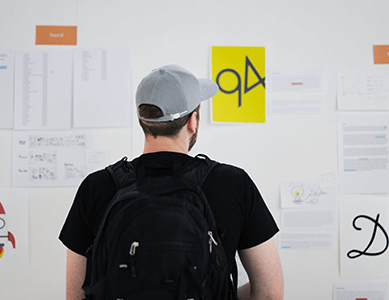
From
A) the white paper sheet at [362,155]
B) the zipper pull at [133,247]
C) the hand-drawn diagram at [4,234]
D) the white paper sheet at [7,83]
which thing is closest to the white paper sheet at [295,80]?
the white paper sheet at [362,155]

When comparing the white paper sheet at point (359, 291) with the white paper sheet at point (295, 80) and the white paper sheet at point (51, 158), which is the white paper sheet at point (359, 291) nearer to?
the white paper sheet at point (295, 80)

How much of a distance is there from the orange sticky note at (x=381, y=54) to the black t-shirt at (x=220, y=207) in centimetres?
110

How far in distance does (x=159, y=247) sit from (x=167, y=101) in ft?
0.96

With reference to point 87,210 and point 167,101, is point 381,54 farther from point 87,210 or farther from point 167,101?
point 87,210

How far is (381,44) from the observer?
4.55 feet

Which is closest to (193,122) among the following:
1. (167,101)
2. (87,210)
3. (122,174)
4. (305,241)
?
(167,101)

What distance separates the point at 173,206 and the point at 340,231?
3.36 feet

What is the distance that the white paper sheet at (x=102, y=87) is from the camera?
131 centimetres

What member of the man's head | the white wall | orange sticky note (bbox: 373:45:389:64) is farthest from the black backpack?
orange sticky note (bbox: 373:45:389:64)

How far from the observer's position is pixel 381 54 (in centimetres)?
138

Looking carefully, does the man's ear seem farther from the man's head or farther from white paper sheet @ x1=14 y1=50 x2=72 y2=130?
white paper sheet @ x1=14 y1=50 x2=72 y2=130

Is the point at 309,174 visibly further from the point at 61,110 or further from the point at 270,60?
the point at 61,110

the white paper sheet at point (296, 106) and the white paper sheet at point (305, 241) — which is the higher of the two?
the white paper sheet at point (296, 106)

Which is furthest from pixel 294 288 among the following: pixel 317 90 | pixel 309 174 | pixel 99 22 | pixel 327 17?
pixel 99 22
